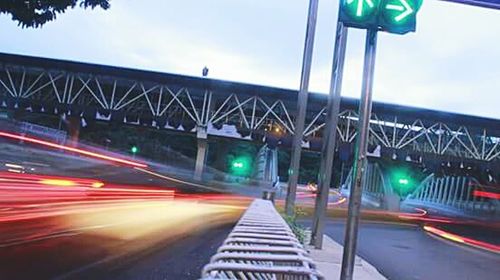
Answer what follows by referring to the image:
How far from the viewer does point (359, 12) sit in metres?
5.51

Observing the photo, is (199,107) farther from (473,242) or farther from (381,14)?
(381,14)

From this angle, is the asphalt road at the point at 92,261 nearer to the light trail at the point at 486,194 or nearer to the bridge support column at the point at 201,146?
the bridge support column at the point at 201,146

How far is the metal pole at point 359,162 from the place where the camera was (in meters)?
5.81

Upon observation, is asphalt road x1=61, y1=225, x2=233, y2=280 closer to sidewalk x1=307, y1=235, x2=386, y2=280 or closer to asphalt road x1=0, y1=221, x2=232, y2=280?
asphalt road x1=0, y1=221, x2=232, y2=280

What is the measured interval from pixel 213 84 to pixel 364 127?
1704 inches

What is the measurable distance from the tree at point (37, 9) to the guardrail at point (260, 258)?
6.44m

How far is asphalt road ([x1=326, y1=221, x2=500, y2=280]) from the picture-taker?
1350cm

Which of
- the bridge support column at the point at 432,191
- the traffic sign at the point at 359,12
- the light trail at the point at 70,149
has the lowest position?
the light trail at the point at 70,149

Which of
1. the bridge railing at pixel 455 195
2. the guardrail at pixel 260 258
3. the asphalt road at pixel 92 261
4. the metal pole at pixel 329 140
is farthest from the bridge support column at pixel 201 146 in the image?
the guardrail at pixel 260 258

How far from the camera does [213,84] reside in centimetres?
4888

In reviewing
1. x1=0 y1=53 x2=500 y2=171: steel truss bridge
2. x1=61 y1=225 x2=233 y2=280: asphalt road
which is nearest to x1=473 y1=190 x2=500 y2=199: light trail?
x1=0 y1=53 x2=500 y2=171: steel truss bridge

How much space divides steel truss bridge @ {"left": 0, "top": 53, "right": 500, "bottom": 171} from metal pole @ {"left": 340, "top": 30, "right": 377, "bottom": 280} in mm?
42193

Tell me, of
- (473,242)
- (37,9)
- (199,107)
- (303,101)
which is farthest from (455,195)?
(37,9)

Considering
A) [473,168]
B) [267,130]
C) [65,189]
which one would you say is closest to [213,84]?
[267,130]
